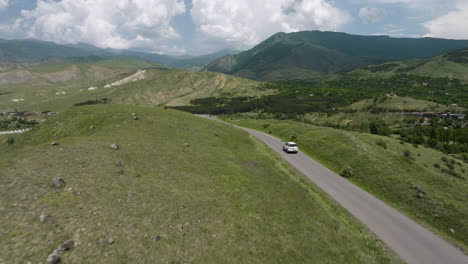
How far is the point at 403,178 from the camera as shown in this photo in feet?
A: 107

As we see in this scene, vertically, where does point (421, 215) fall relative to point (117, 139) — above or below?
below

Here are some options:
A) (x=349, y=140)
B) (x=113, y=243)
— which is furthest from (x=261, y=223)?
(x=349, y=140)

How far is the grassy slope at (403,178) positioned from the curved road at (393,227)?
175 centimetres

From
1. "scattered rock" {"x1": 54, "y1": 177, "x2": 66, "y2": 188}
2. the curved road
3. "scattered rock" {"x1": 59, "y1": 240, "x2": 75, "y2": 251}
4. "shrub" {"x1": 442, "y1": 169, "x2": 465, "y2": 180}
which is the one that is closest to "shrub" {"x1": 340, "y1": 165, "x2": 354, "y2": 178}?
the curved road

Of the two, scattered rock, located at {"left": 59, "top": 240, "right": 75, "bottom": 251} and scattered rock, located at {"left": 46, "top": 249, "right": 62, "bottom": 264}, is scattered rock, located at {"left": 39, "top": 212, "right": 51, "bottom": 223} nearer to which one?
scattered rock, located at {"left": 59, "top": 240, "right": 75, "bottom": 251}

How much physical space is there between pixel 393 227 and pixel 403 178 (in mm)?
13591

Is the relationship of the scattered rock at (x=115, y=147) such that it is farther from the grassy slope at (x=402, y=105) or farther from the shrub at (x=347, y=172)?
the grassy slope at (x=402, y=105)

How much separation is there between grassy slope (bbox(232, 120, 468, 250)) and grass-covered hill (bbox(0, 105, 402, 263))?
3.20 m

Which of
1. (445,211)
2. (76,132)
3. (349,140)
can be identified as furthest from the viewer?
(349,140)

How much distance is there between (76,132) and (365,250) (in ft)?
165

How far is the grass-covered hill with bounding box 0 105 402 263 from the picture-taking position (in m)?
13.3

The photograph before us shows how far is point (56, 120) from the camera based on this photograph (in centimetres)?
5328

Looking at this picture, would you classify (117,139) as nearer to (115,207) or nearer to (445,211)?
(115,207)

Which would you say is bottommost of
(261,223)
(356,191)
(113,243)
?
(356,191)
